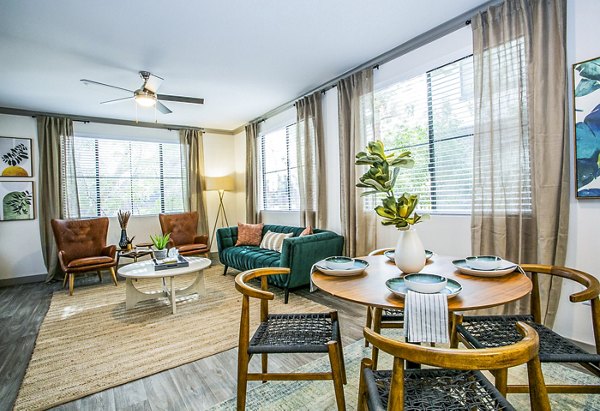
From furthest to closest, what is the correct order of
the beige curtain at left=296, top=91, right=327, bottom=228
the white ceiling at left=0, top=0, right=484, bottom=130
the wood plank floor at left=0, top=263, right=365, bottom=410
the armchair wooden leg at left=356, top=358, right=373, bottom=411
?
the beige curtain at left=296, top=91, right=327, bottom=228
the white ceiling at left=0, top=0, right=484, bottom=130
the wood plank floor at left=0, top=263, right=365, bottom=410
the armchair wooden leg at left=356, top=358, right=373, bottom=411

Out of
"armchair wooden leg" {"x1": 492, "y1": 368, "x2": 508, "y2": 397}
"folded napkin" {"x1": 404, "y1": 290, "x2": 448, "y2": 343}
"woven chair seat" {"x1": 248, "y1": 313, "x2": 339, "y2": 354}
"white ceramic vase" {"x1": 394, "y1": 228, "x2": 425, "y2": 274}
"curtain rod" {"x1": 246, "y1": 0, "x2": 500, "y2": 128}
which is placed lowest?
"armchair wooden leg" {"x1": 492, "y1": 368, "x2": 508, "y2": 397}

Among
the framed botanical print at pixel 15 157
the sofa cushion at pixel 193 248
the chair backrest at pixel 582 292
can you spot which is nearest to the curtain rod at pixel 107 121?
the framed botanical print at pixel 15 157

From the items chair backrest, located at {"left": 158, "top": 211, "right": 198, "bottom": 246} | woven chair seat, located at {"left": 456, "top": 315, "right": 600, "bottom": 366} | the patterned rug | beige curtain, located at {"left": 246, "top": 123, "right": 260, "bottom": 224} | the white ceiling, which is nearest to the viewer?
woven chair seat, located at {"left": 456, "top": 315, "right": 600, "bottom": 366}

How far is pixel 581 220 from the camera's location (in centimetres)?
212

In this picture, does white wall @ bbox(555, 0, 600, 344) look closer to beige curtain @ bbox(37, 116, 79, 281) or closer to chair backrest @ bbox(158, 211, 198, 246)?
chair backrest @ bbox(158, 211, 198, 246)

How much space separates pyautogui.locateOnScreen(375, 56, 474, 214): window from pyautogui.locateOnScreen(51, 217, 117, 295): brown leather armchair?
4.07 m

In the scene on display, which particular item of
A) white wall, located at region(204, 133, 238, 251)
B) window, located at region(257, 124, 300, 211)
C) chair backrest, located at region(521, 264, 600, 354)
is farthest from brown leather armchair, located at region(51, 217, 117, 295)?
chair backrest, located at region(521, 264, 600, 354)

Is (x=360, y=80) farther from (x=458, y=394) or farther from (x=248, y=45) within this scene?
(x=458, y=394)

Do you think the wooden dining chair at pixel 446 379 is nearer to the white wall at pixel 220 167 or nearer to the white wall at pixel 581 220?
the white wall at pixel 581 220

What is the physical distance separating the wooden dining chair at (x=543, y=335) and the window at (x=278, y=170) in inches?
141

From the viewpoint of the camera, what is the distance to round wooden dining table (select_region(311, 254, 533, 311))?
1161mm

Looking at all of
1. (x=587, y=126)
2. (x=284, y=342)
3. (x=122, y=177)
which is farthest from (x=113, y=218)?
(x=587, y=126)

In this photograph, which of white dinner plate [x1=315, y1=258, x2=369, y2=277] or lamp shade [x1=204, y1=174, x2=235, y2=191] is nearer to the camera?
white dinner plate [x1=315, y1=258, x2=369, y2=277]

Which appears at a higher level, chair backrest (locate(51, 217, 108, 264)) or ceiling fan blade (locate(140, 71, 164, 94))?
ceiling fan blade (locate(140, 71, 164, 94))
